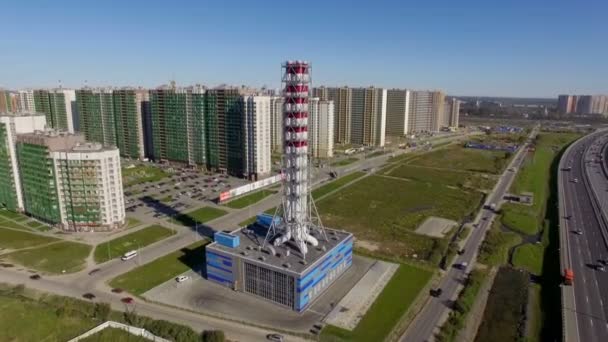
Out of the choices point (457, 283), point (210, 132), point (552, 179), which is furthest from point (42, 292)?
point (552, 179)

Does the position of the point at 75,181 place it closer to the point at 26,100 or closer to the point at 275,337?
the point at 275,337

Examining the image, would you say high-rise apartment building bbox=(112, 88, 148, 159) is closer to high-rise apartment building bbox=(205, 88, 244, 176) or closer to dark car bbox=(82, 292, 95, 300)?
high-rise apartment building bbox=(205, 88, 244, 176)

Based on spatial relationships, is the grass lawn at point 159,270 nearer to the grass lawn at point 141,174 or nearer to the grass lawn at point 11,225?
the grass lawn at point 11,225

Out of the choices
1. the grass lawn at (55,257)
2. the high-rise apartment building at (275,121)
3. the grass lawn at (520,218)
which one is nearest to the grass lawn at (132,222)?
the grass lawn at (55,257)

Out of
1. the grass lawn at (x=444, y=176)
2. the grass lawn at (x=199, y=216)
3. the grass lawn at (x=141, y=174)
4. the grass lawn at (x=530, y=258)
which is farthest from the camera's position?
the grass lawn at (x=444, y=176)

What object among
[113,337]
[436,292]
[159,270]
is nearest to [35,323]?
[113,337]

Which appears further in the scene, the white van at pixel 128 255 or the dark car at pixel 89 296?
the white van at pixel 128 255

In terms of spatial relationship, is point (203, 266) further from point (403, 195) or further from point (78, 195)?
point (403, 195)

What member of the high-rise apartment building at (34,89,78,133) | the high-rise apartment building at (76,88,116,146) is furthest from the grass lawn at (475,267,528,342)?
the high-rise apartment building at (34,89,78,133)
